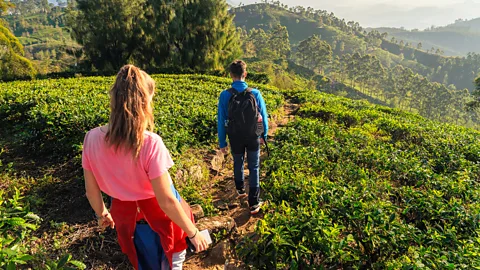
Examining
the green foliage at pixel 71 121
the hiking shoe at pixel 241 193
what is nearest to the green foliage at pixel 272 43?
the green foliage at pixel 71 121

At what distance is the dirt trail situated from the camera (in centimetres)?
341

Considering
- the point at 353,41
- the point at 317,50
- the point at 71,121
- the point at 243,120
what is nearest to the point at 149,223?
the point at 243,120

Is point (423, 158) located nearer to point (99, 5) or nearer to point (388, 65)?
point (99, 5)

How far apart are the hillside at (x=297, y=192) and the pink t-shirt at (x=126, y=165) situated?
824 mm

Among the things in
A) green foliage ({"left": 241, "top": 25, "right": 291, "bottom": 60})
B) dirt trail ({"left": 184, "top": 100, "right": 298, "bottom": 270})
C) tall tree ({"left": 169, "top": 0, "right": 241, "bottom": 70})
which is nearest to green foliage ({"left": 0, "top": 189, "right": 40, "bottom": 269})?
dirt trail ({"left": 184, "top": 100, "right": 298, "bottom": 270})

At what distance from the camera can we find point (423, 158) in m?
6.04

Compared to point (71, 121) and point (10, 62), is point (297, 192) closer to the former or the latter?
point (71, 121)

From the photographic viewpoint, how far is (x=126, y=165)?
1.83 meters

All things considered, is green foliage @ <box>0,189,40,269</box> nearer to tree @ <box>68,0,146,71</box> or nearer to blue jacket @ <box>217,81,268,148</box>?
blue jacket @ <box>217,81,268,148</box>

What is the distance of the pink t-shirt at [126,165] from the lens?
1.79 metres

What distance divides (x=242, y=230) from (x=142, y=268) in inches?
83.8

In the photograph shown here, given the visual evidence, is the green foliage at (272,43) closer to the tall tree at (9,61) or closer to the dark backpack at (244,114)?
the tall tree at (9,61)

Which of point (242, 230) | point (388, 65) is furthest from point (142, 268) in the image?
point (388, 65)

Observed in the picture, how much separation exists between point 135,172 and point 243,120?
2.18m
